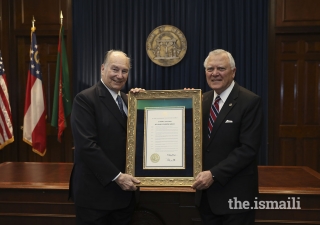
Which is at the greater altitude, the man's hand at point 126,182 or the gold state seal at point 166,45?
the gold state seal at point 166,45

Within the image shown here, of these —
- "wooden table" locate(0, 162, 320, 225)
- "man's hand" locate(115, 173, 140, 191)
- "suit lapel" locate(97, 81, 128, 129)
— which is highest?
"suit lapel" locate(97, 81, 128, 129)

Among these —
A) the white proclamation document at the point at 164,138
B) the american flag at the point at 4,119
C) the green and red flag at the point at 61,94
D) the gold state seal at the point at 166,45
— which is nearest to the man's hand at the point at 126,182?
the white proclamation document at the point at 164,138

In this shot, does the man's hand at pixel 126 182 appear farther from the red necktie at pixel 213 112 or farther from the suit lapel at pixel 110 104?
the red necktie at pixel 213 112

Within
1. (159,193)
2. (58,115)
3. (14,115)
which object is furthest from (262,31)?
(14,115)

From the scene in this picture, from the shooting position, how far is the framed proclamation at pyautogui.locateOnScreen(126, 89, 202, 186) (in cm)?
204

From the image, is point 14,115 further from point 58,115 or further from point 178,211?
point 178,211

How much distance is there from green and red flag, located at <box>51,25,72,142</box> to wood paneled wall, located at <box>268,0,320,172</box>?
2.81 metres

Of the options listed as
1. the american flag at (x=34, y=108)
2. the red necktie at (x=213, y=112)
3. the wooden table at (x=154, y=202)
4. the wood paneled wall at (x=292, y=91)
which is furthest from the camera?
the wood paneled wall at (x=292, y=91)

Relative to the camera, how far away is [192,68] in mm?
5184

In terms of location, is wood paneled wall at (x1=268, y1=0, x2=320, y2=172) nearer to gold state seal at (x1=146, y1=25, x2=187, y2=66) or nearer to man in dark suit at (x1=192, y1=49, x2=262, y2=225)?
gold state seal at (x1=146, y1=25, x2=187, y2=66)

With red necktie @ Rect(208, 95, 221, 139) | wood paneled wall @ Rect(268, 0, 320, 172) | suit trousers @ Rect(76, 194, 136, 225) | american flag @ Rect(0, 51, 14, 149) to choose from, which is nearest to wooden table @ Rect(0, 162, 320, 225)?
suit trousers @ Rect(76, 194, 136, 225)

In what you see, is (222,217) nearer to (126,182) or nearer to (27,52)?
(126,182)

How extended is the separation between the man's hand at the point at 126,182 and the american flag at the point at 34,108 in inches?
121

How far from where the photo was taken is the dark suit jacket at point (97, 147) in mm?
2031
